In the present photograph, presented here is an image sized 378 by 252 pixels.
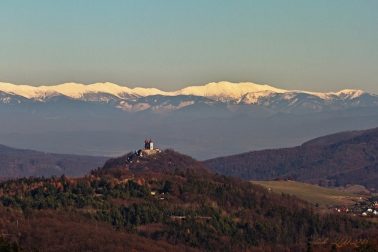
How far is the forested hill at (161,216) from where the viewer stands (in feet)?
452

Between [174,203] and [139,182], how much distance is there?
987 centimetres

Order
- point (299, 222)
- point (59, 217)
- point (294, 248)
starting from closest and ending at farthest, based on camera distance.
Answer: point (294, 248), point (59, 217), point (299, 222)

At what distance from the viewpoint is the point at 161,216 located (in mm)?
159500

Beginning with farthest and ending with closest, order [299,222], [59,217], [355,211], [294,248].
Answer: [355,211] < [299,222] < [59,217] < [294,248]

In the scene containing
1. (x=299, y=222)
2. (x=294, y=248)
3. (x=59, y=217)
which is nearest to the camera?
(x=294, y=248)

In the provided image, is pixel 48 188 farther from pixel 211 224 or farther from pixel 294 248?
pixel 294 248

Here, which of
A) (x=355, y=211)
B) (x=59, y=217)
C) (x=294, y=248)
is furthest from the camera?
(x=355, y=211)

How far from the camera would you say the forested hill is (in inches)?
5428

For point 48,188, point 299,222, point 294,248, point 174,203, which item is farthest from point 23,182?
point 294,248

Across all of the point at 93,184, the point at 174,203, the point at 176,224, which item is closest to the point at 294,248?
the point at 176,224

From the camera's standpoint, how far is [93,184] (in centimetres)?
17700

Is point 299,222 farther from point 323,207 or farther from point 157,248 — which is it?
point 157,248

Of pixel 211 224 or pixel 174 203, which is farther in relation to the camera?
pixel 174 203

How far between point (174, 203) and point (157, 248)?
111ft
